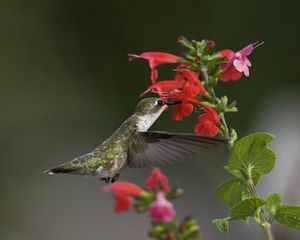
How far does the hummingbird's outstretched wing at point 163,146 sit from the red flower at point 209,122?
54mm

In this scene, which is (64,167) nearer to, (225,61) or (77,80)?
(225,61)

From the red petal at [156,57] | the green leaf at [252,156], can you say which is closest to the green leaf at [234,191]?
the green leaf at [252,156]

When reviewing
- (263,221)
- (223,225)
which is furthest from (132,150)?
(263,221)

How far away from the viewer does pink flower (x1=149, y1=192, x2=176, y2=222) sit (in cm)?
126

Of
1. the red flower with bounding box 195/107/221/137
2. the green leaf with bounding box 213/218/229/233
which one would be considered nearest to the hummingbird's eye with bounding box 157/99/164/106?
the red flower with bounding box 195/107/221/137

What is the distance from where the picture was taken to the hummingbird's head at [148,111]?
2324mm

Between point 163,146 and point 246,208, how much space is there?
475 mm

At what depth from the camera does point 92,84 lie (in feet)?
23.8

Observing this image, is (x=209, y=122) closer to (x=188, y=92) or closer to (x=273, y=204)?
(x=188, y=92)

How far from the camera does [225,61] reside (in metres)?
1.92

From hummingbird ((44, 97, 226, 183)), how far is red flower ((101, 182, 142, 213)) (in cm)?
58

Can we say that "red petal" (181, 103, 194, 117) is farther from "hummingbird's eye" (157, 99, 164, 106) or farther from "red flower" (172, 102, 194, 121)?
"hummingbird's eye" (157, 99, 164, 106)

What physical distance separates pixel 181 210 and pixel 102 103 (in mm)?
2316

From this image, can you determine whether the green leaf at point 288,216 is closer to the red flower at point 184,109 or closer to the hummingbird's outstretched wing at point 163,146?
the hummingbird's outstretched wing at point 163,146
